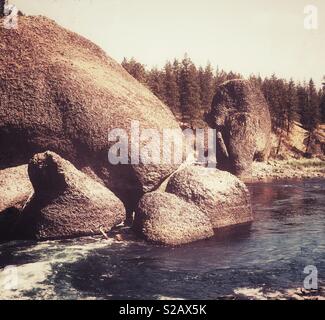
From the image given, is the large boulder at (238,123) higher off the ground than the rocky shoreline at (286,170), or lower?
higher

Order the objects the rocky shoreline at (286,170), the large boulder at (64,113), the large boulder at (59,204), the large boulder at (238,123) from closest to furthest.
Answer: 1. the large boulder at (59,204)
2. the large boulder at (64,113)
3. the rocky shoreline at (286,170)
4. the large boulder at (238,123)

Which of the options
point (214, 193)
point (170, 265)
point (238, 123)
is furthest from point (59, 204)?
point (238, 123)

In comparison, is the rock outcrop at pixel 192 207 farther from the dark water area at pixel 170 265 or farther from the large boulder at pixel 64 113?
the large boulder at pixel 64 113

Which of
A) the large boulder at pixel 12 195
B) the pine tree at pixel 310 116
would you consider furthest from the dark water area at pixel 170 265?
the pine tree at pixel 310 116

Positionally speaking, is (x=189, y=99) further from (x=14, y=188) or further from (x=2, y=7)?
(x=14, y=188)

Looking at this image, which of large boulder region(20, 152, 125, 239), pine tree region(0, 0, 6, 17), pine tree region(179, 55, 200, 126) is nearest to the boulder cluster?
large boulder region(20, 152, 125, 239)

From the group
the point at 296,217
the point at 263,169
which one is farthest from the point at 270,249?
the point at 263,169

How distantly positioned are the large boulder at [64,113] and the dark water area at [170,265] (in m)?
3.88

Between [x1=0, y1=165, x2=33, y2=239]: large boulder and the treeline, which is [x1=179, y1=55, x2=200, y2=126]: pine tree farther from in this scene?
[x1=0, y1=165, x2=33, y2=239]: large boulder

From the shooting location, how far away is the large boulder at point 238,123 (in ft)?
125

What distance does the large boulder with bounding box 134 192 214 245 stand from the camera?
14.8 m

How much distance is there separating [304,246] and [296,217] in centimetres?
524

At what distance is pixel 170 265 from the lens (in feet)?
41.4

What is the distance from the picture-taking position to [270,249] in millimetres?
14336
